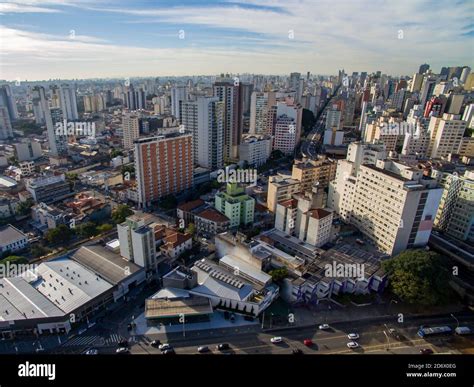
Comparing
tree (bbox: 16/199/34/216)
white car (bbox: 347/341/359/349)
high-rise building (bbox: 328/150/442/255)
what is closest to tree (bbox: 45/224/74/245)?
tree (bbox: 16/199/34/216)

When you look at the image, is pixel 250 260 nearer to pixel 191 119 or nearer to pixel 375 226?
pixel 375 226

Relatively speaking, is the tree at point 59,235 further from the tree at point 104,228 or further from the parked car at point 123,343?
the parked car at point 123,343

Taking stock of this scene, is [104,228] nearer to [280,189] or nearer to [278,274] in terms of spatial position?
[278,274]

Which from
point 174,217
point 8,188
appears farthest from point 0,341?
point 8,188

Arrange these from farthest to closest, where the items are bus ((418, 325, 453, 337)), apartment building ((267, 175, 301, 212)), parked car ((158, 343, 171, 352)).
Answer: apartment building ((267, 175, 301, 212)) → bus ((418, 325, 453, 337)) → parked car ((158, 343, 171, 352))

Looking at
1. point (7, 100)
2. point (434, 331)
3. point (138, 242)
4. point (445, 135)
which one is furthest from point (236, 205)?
point (7, 100)

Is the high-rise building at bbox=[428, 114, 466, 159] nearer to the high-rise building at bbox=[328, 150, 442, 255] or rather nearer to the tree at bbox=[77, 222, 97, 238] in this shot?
the high-rise building at bbox=[328, 150, 442, 255]
